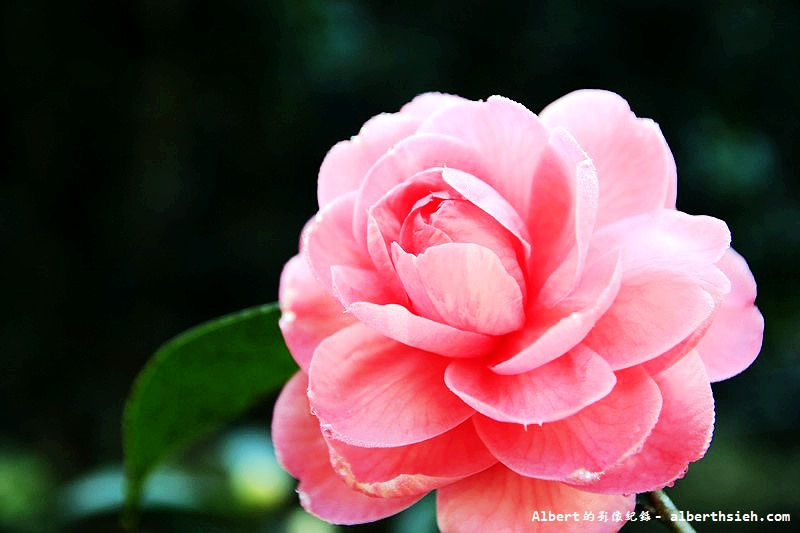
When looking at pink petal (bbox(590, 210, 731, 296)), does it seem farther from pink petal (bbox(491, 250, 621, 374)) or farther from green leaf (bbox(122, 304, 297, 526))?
green leaf (bbox(122, 304, 297, 526))

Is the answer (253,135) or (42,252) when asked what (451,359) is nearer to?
(253,135)

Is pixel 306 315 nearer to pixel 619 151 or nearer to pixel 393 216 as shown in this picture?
pixel 393 216

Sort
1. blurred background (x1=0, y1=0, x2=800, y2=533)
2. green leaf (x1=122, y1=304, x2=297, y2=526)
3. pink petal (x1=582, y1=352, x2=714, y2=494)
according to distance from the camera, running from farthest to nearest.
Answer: blurred background (x1=0, y1=0, x2=800, y2=533) → green leaf (x1=122, y1=304, x2=297, y2=526) → pink petal (x1=582, y1=352, x2=714, y2=494)

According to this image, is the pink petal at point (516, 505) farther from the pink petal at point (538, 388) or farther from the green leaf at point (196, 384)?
the green leaf at point (196, 384)

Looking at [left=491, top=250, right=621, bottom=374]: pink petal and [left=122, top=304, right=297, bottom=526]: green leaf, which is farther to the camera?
[left=122, top=304, right=297, bottom=526]: green leaf

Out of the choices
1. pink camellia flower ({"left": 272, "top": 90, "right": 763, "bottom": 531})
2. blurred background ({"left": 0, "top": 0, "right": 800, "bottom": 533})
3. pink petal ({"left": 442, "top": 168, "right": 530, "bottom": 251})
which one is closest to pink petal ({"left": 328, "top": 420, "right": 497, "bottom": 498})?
pink camellia flower ({"left": 272, "top": 90, "right": 763, "bottom": 531})

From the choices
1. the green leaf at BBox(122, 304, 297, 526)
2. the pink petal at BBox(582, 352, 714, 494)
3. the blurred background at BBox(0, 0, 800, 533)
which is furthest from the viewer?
the blurred background at BBox(0, 0, 800, 533)

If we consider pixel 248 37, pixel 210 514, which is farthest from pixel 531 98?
pixel 210 514

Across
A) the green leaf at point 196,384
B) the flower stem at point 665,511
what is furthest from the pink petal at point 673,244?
the green leaf at point 196,384
